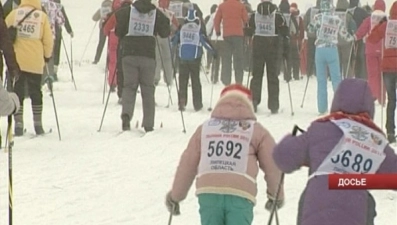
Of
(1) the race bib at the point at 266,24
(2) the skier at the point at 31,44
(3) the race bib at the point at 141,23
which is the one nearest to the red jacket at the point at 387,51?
(1) the race bib at the point at 266,24

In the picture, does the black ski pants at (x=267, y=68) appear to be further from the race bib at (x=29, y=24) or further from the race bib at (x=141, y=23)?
the race bib at (x=29, y=24)

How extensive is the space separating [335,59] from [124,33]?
3782 millimetres

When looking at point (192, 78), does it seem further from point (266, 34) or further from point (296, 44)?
point (296, 44)

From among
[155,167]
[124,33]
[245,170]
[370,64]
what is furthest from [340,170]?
[370,64]

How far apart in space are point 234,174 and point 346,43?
40.4ft

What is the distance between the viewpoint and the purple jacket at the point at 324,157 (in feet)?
14.9

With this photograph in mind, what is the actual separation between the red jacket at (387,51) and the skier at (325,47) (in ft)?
6.21

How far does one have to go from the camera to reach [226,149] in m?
5.42

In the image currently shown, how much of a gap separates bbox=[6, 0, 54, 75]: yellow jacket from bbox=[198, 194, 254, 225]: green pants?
6178 mm

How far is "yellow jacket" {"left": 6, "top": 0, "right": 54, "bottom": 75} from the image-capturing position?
36.4 ft

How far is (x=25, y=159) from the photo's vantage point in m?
10.3

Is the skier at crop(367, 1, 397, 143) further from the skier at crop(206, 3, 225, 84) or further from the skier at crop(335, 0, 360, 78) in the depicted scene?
the skier at crop(206, 3, 225, 84)

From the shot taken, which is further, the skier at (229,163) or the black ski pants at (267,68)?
the black ski pants at (267,68)

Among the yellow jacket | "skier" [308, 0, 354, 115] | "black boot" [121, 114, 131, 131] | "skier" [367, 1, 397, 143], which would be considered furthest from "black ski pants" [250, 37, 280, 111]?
the yellow jacket
